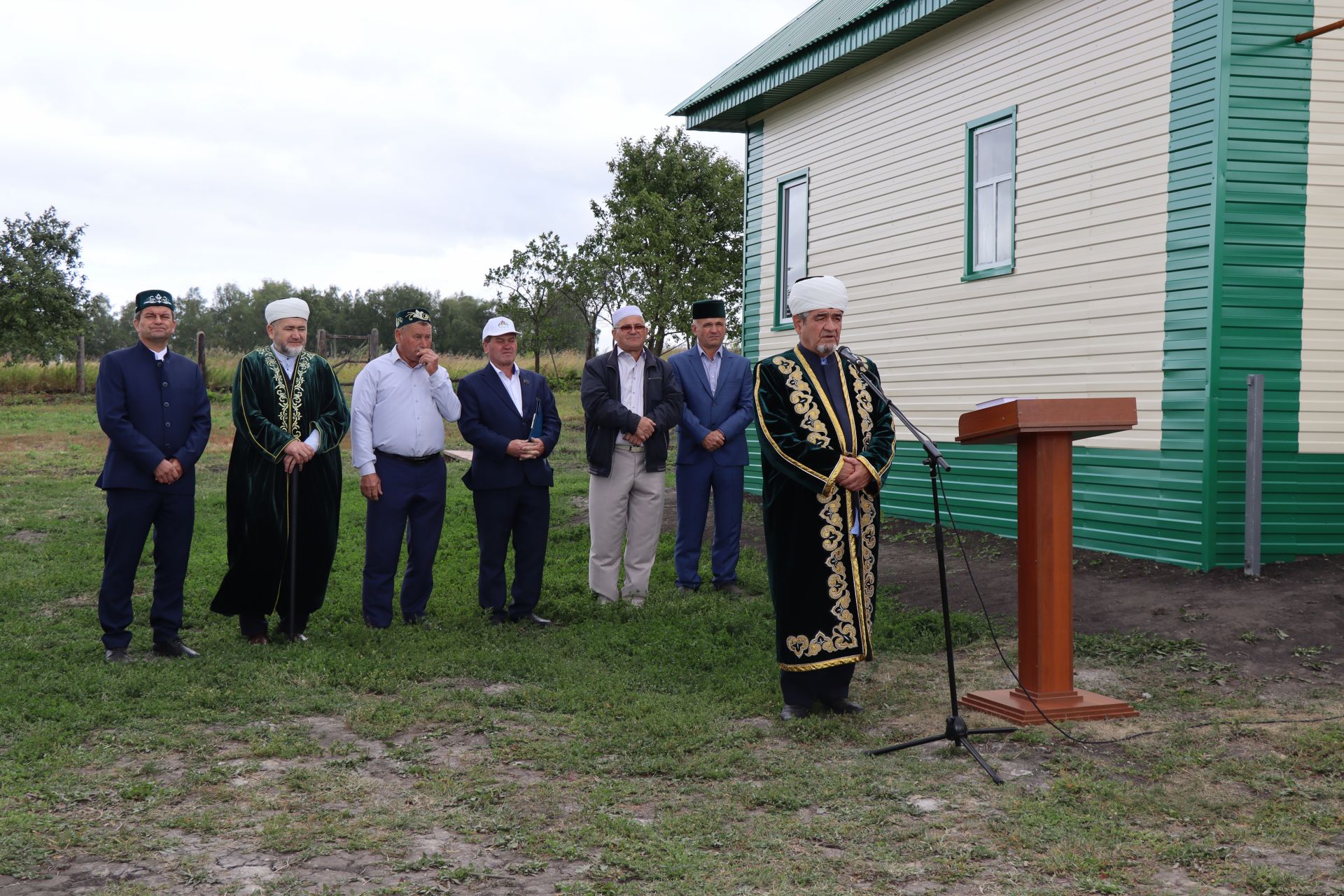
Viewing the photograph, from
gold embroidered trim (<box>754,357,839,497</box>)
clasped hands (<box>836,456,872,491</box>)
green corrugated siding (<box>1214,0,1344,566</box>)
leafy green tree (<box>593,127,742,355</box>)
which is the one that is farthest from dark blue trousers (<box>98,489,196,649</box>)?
leafy green tree (<box>593,127,742,355</box>)

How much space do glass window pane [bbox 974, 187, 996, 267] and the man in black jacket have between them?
404cm

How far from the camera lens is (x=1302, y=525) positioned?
8.38 m

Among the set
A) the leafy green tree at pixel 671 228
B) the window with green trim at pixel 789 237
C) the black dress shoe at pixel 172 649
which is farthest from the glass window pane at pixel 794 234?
the leafy green tree at pixel 671 228

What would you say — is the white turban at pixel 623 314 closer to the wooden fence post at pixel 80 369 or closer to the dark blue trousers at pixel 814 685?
the dark blue trousers at pixel 814 685

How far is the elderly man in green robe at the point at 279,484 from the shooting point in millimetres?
6926

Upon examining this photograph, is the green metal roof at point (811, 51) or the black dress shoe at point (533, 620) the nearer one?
the black dress shoe at point (533, 620)

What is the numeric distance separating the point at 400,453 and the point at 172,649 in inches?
67.4

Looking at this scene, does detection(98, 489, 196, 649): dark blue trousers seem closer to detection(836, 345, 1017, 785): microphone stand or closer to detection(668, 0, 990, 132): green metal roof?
detection(836, 345, 1017, 785): microphone stand

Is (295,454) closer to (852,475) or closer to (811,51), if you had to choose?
(852,475)

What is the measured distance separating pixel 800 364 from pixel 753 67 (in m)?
9.28

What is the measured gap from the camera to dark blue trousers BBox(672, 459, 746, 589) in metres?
8.49

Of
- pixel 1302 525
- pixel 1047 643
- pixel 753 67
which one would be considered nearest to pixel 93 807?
pixel 1047 643

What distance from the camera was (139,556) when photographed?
660 cm

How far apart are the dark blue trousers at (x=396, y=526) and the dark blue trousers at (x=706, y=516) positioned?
6.29 feet
